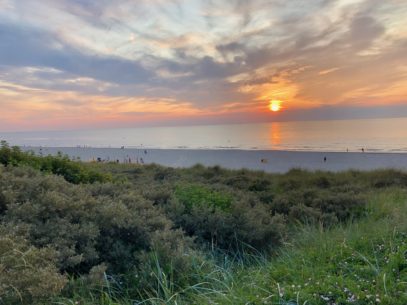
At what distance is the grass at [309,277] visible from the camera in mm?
2963

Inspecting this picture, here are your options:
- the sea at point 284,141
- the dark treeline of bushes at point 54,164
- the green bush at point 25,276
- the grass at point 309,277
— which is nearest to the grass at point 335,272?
the grass at point 309,277

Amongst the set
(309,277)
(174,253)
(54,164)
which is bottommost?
(309,277)

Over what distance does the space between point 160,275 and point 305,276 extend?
1.39m

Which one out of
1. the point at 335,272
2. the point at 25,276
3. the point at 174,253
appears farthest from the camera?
the point at 174,253

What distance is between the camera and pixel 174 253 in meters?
3.71

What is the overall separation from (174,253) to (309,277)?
4.37 feet

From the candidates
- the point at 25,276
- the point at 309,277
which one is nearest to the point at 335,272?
the point at 309,277

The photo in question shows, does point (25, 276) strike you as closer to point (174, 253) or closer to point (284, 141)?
point (174, 253)

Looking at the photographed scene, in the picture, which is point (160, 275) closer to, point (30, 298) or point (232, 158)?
point (30, 298)

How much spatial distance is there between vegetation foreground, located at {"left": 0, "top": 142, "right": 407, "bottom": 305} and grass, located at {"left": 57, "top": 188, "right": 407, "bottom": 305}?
11 mm

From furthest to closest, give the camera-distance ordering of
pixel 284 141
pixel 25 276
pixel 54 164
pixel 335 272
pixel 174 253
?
pixel 284 141
pixel 54 164
pixel 174 253
pixel 335 272
pixel 25 276

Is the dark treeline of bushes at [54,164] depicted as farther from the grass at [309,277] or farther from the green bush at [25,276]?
the green bush at [25,276]

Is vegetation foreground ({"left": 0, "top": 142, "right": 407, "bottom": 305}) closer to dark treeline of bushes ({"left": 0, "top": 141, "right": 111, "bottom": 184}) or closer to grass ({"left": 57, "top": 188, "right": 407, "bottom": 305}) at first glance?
grass ({"left": 57, "top": 188, "right": 407, "bottom": 305})

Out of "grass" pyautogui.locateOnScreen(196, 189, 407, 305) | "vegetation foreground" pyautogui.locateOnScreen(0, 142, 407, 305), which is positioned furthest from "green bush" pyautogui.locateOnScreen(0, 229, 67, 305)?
"grass" pyautogui.locateOnScreen(196, 189, 407, 305)
